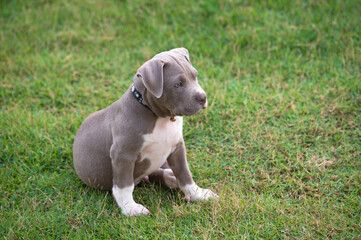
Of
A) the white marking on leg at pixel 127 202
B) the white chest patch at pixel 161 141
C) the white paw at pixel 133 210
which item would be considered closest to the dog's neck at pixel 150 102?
the white chest patch at pixel 161 141

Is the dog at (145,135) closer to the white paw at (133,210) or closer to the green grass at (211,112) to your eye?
the white paw at (133,210)

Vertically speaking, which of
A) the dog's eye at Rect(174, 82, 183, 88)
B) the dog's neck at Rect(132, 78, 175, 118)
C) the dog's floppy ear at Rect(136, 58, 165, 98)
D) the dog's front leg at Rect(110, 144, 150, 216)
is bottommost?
the dog's front leg at Rect(110, 144, 150, 216)

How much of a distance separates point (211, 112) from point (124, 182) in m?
1.89

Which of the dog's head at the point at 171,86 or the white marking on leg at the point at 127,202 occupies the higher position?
the dog's head at the point at 171,86

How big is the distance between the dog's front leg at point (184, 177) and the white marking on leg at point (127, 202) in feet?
1.45

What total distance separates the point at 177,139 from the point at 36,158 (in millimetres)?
1937

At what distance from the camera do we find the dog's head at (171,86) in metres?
3.37

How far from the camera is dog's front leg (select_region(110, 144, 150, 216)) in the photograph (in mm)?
3742

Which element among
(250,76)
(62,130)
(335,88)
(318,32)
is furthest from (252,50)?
(62,130)

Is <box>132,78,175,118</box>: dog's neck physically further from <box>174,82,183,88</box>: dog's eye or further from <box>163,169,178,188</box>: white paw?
<box>163,169,178,188</box>: white paw

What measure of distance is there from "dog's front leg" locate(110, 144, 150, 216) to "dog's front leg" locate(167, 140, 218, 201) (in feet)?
1.44

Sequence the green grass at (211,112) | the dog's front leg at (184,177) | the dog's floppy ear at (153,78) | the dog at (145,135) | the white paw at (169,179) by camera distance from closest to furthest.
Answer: the dog's floppy ear at (153,78) < the dog at (145,135) < the green grass at (211,112) < the dog's front leg at (184,177) < the white paw at (169,179)

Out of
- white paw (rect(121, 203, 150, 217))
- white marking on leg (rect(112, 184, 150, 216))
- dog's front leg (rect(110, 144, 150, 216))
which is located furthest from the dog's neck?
white paw (rect(121, 203, 150, 217))

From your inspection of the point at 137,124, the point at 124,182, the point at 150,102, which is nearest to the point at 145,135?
the point at 137,124
